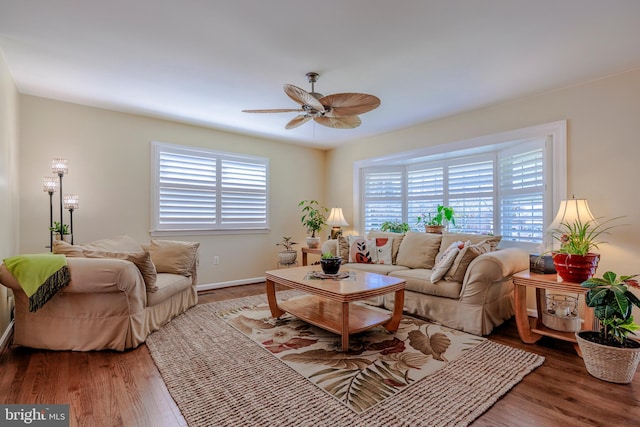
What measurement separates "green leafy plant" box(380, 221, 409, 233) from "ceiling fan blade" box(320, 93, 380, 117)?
2703 mm

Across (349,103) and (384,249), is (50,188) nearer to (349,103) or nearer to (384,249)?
(349,103)

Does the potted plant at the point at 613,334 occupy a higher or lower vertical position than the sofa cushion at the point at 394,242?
lower

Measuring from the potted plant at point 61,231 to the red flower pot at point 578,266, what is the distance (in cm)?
476

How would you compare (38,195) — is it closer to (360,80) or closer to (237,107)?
(237,107)

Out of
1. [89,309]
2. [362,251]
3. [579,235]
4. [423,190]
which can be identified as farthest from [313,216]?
[579,235]

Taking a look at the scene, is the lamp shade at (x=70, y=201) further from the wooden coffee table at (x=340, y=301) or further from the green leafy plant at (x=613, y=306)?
the green leafy plant at (x=613, y=306)

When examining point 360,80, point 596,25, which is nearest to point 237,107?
point 360,80

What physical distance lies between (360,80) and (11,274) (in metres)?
3.29

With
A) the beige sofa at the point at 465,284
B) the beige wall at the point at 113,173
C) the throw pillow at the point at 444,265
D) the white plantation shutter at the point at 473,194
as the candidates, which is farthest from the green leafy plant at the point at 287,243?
the throw pillow at the point at 444,265

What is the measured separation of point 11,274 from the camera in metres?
2.34

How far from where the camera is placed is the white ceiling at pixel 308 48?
204 cm

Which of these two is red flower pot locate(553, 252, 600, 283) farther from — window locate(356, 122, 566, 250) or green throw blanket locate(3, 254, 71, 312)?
green throw blanket locate(3, 254, 71, 312)

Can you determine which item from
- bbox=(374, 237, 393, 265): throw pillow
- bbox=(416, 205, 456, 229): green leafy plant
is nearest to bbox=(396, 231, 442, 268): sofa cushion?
bbox=(374, 237, 393, 265): throw pillow

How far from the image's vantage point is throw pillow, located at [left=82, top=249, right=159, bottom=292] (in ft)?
8.84
